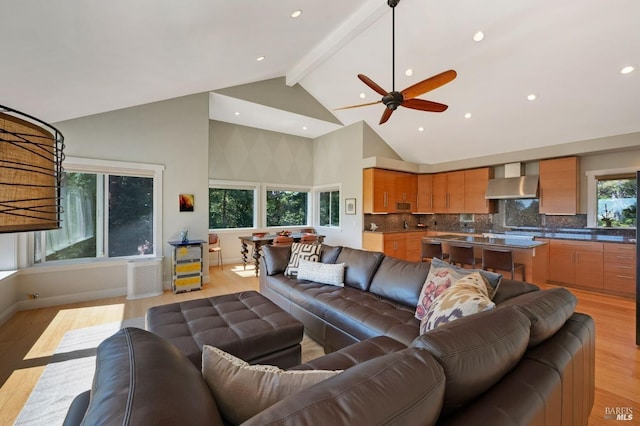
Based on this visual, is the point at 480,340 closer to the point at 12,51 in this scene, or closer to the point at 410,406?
the point at 410,406

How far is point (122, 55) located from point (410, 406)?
352cm

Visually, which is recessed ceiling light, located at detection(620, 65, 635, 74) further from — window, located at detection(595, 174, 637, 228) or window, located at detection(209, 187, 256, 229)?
window, located at detection(209, 187, 256, 229)

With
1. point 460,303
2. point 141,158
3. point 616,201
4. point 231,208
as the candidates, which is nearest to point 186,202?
point 141,158

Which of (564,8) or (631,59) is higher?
(564,8)

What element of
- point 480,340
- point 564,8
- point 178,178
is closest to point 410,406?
point 480,340

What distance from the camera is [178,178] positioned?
15.4ft

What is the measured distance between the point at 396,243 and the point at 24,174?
243 inches

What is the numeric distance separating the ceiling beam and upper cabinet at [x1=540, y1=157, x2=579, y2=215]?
4.29 m

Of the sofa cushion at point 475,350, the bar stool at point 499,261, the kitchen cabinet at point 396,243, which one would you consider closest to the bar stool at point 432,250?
the bar stool at point 499,261

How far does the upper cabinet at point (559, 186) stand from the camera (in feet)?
16.3

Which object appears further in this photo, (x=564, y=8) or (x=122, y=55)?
(x=564, y=8)

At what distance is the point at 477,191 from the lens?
624 centimetres

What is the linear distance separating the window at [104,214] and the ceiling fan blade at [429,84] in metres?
3.99

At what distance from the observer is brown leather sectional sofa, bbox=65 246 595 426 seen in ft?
2.11
